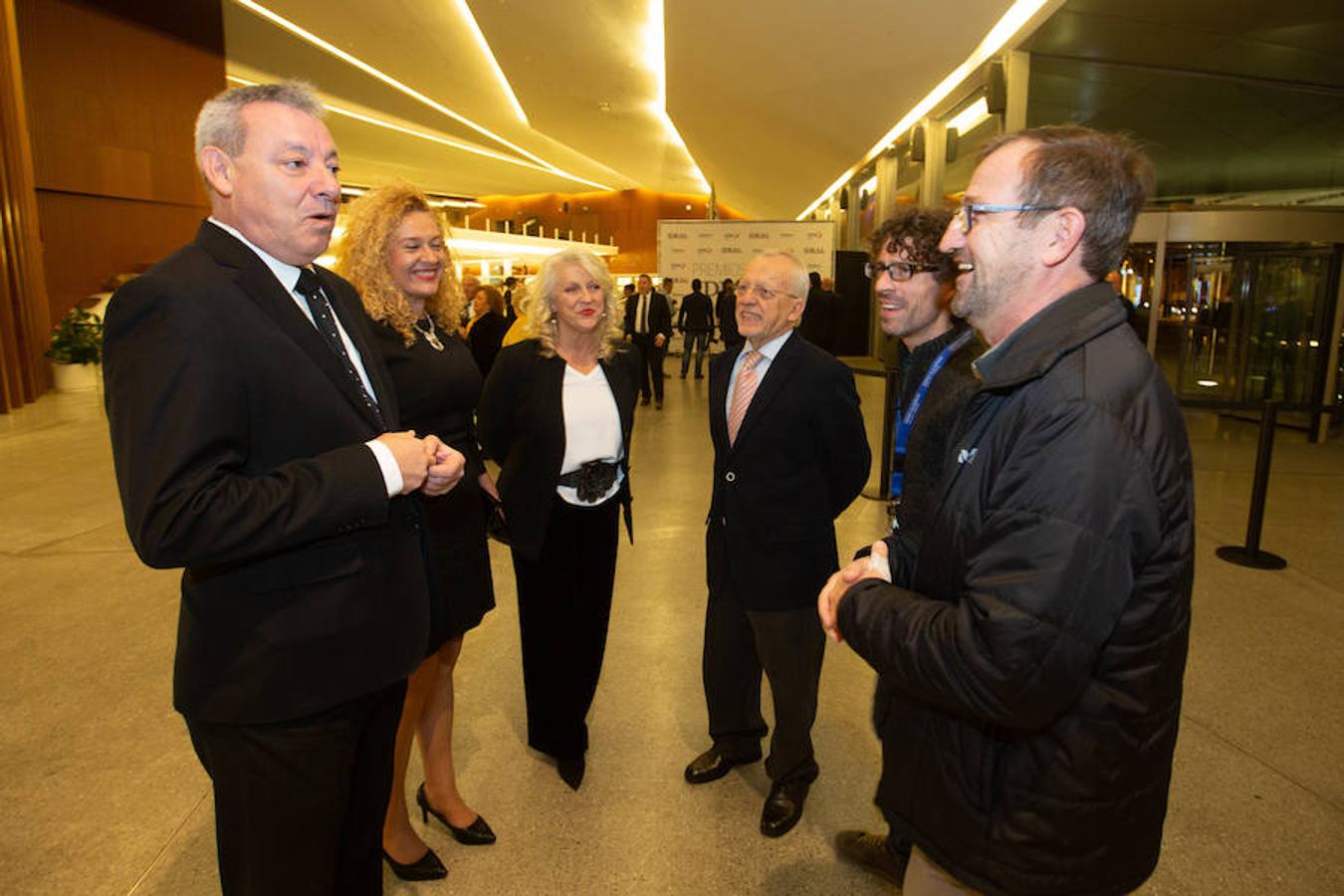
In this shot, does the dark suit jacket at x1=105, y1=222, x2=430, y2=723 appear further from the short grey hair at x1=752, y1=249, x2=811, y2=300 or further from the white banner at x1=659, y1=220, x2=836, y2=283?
the white banner at x1=659, y1=220, x2=836, y2=283

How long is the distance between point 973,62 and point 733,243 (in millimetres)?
3420

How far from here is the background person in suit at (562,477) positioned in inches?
101

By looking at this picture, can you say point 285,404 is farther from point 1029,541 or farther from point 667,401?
point 667,401

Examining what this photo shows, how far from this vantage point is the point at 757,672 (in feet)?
8.82

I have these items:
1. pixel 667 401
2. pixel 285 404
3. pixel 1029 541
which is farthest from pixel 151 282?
pixel 667 401

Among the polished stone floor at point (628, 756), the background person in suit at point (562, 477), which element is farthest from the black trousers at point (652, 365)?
the background person in suit at point (562, 477)

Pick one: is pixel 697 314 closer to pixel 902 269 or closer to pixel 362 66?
pixel 902 269

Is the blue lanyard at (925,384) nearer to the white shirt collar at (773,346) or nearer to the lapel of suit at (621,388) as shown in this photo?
the white shirt collar at (773,346)

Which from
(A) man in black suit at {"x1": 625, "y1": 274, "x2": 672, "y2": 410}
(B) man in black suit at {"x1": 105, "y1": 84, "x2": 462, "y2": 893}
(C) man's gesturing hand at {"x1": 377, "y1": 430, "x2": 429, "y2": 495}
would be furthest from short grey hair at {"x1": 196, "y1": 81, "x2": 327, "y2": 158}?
(A) man in black suit at {"x1": 625, "y1": 274, "x2": 672, "y2": 410}

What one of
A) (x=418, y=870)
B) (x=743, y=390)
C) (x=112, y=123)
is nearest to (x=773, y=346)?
(x=743, y=390)

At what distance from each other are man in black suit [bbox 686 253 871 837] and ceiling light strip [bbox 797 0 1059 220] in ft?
20.6

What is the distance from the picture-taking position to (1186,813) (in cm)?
241

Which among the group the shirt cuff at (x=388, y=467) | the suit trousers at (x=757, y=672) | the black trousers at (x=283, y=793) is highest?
the shirt cuff at (x=388, y=467)

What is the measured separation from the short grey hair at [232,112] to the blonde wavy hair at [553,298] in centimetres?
130
